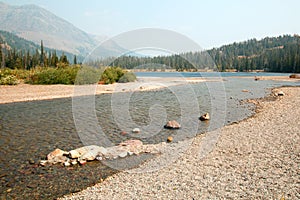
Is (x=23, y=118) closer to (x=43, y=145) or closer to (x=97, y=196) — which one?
(x=43, y=145)

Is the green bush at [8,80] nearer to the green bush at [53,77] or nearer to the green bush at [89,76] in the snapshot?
the green bush at [53,77]

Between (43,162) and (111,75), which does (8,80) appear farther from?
(43,162)

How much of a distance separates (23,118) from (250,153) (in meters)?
16.1

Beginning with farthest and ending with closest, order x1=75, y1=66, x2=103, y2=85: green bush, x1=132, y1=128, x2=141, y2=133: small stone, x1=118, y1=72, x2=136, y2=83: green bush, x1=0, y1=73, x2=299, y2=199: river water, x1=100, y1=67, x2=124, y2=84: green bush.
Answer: x1=118, y1=72, x2=136, y2=83: green bush
x1=100, y1=67, x2=124, y2=84: green bush
x1=75, y1=66, x2=103, y2=85: green bush
x1=132, y1=128, x2=141, y2=133: small stone
x1=0, y1=73, x2=299, y2=199: river water

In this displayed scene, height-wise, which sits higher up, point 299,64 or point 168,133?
point 299,64

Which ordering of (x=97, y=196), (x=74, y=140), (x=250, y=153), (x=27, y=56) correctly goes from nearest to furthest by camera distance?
(x=97, y=196) < (x=250, y=153) < (x=74, y=140) < (x=27, y=56)

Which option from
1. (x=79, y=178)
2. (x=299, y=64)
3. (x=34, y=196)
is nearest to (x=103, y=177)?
(x=79, y=178)

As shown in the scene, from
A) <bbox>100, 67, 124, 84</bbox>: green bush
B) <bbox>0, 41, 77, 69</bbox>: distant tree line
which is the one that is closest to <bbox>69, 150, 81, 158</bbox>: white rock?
<bbox>100, 67, 124, 84</bbox>: green bush

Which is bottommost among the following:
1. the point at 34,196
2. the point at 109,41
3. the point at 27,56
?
the point at 34,196

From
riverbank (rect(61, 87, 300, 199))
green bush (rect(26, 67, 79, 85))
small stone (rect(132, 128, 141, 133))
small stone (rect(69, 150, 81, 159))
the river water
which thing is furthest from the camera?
green bush (rect(26, 67, 79, 85))

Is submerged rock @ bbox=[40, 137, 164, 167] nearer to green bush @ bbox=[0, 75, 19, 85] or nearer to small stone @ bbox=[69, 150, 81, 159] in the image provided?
small stone @ bbox=[69, 150, 81, 159]

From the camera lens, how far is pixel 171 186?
680 centimetres

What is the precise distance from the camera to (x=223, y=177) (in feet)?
23.6

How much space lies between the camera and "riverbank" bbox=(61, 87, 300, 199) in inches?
246
